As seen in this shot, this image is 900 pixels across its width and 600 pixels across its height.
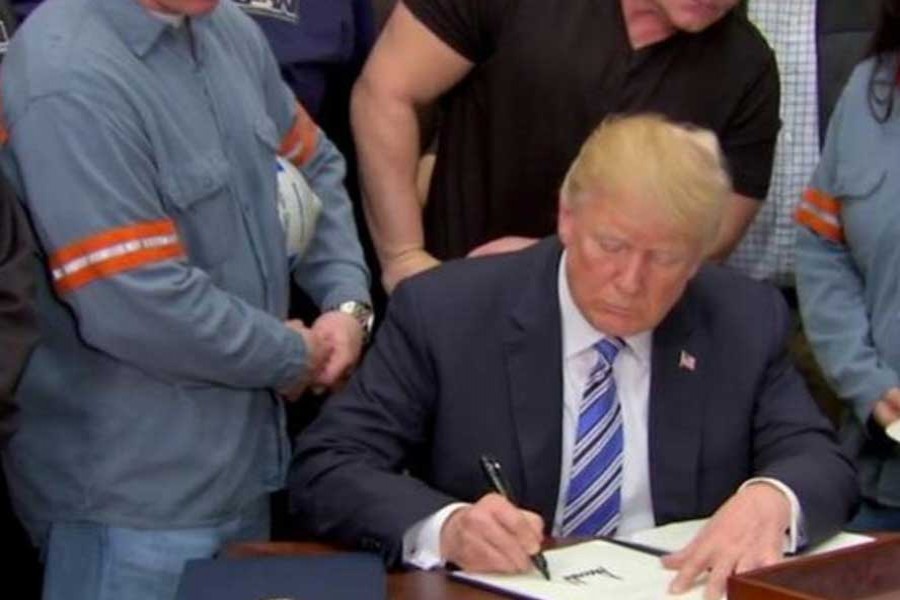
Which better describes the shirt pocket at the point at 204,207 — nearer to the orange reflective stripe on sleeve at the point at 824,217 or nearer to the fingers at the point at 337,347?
the fingers at the point at 337,347

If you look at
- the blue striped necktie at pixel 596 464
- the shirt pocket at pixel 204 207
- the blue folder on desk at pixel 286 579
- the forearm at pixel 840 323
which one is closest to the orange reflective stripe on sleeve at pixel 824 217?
the forearm at pixel 840 323

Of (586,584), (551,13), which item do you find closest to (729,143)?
(551,13)

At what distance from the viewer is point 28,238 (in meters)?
2.26

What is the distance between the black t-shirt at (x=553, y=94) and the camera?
3.01 metres

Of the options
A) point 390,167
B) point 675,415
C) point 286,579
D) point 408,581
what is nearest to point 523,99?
point 390,167

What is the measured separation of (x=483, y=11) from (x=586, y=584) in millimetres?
1238

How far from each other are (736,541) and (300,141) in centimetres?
102

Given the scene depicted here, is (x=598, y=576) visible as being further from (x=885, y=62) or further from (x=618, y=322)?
(x=885, y=62)

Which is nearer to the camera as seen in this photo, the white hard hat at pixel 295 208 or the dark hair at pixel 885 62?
the white hard hat at pixel 295 208

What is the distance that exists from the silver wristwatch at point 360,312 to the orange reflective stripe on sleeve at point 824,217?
32.1 inches

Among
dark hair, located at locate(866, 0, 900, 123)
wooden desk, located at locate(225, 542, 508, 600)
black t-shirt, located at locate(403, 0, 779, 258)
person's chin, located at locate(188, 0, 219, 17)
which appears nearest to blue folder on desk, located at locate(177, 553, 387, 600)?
wooden desk, located at locate(225, 542, 508, 600)

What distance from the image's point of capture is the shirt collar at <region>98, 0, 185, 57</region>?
7.80ft

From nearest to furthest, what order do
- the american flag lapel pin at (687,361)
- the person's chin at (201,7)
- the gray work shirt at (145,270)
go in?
the gray work shirt at (145,270) → the person's chin at (201,7) → the american flag lapel pin at (687,361)

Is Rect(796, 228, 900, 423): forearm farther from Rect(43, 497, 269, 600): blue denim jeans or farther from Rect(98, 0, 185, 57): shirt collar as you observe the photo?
Rect(98, 0, 185, 57): shirt collar
